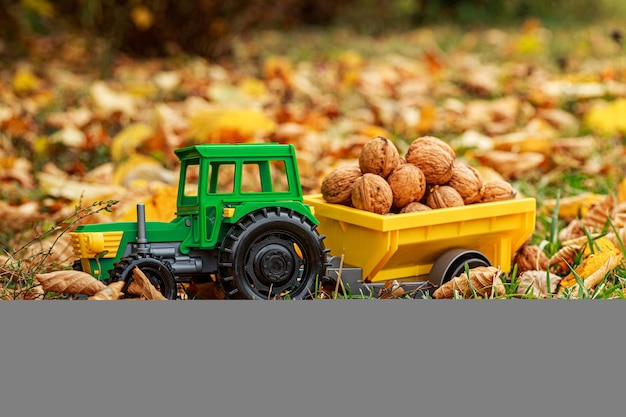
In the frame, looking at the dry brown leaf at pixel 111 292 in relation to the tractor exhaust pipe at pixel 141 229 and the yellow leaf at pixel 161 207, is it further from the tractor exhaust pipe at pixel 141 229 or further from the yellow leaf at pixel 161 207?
the yellow leaf at pixel 161 207

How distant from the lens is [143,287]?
5.24 ft

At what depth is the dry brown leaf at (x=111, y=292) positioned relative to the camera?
1571 mm

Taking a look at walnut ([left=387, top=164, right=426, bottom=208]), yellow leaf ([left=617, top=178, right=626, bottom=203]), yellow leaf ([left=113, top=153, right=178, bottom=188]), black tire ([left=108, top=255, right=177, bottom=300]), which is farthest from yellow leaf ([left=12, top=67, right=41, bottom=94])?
black tire ([left=108, top=255, right=177, bottom=300])

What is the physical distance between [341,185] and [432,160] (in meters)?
0.18

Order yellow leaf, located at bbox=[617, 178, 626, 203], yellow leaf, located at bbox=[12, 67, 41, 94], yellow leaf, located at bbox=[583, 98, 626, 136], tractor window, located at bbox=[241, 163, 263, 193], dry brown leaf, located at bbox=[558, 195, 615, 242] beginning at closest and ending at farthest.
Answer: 1. dry brown leaf, located at bbox=[558, 195, 615, 242]
2. yellow leaf, located at bbox=[617, 178, 626, 203]
3. tractor window, located at bbox=[241, 163, 263, 193]
4. yellow leaf, located at bbox=[583, 98, 626, 136]
5. yellow leaf, located at bbox=[12, 67, 41, 94]

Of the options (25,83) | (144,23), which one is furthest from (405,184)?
(144,23)

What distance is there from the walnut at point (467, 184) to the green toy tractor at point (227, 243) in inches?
15.7

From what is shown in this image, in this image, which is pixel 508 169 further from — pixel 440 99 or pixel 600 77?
pixel 600 77

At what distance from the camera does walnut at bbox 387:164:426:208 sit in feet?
6.17

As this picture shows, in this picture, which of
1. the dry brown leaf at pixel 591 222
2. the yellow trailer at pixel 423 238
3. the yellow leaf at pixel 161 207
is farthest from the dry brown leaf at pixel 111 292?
the dry brown leaf at pixel 591 222

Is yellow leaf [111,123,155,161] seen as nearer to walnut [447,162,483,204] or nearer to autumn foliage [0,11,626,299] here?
autumn foliage [0,11,626,299]

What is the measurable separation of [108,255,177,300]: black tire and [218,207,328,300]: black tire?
84mm

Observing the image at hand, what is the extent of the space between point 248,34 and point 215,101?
3.02m

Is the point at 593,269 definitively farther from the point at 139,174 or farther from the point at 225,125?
the point at 225,125
